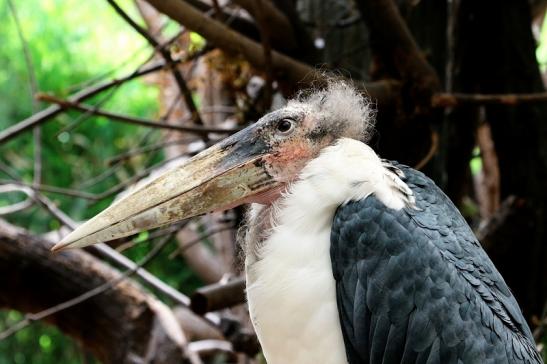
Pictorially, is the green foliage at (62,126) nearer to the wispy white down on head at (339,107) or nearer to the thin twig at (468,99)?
the thin twig at (468,99)

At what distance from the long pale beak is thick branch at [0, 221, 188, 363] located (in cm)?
177

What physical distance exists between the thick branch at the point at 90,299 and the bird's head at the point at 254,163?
69.8 inches

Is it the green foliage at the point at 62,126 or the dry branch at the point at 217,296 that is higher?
the green foliage at the point at 62,126

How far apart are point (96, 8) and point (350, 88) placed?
5950 millimetres

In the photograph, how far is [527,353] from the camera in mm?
1997

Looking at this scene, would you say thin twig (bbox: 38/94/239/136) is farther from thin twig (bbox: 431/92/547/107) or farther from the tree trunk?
the tree trunk

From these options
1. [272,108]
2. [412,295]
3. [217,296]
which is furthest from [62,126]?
[412,295]

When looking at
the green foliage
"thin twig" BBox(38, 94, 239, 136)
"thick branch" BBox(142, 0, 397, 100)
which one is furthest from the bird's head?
the green foliage

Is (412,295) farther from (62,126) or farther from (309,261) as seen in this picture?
(62,126)

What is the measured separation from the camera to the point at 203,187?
2203 millimetres

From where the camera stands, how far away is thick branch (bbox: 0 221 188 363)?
3.84 m

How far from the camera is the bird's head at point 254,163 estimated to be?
2.18m

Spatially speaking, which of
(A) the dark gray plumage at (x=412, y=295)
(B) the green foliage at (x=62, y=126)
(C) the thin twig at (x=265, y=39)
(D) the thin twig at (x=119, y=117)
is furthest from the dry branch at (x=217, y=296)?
(B) the green foliage at (x=62, y=126)

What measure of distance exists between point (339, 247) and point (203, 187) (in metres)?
0.41
